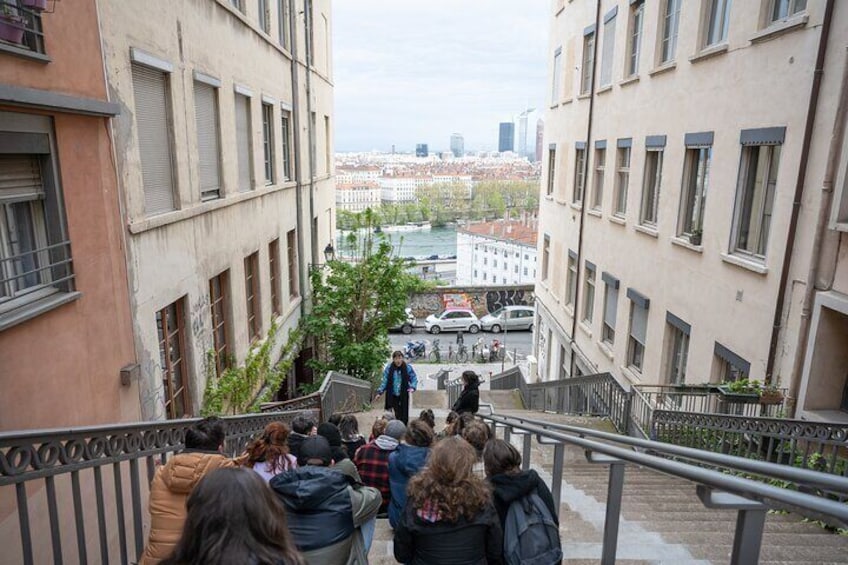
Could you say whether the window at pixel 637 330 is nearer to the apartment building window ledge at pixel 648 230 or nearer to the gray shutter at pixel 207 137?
the apartment building window ledge at pixel 648 230

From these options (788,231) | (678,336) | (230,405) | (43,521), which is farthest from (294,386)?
(788,231)

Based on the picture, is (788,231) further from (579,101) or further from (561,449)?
(579,101)

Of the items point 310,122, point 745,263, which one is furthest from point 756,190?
point 310,122

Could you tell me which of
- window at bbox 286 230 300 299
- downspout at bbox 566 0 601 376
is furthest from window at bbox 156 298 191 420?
downspout at bbox 566 0 601 376

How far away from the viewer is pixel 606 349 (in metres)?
14.6

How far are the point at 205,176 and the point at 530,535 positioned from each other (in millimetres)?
8753

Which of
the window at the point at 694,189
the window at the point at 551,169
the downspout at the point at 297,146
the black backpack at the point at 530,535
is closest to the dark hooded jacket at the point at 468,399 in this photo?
the window at the point at 694,189

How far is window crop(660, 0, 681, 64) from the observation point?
11320mm

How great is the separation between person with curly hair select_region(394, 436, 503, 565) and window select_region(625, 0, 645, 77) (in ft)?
42.0

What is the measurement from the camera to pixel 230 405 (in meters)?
9.95

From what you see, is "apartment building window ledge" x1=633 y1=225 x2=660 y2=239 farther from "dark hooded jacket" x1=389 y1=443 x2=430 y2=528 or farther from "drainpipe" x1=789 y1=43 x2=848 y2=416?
"dark hooded jacket" x1=389 y1=443 x2=430 y2=528

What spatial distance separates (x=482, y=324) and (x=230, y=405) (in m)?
35.4

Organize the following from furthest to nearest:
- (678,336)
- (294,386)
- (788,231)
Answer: (294,386) → (678,336) → (788,231)

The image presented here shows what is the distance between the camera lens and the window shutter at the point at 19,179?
4.75 m
